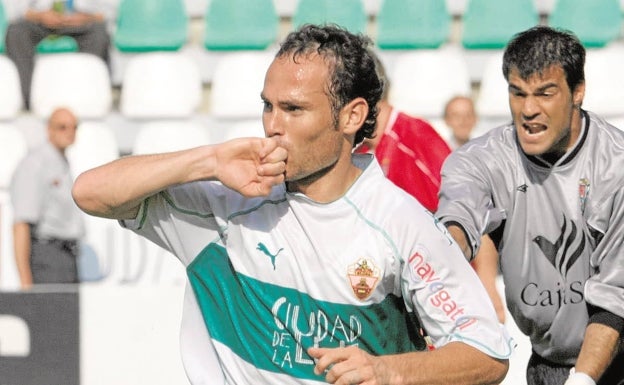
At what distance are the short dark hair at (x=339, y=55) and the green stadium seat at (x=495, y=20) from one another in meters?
6.11

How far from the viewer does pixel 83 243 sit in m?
7.95

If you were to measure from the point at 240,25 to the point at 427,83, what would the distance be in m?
1.62

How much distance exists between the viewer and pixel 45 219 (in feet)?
26.1

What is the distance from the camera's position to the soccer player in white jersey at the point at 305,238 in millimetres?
3102

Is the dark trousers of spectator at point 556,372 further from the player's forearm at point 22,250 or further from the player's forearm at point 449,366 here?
the player's forearm at point 22,250

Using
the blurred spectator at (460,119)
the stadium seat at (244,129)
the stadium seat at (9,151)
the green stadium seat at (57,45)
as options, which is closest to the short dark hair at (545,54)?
the blurred spectator at (460,119)

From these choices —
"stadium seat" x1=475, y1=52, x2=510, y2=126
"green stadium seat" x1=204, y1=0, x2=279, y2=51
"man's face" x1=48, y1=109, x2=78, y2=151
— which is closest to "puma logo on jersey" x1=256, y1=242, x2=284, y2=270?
"man's face" x1=48, y1=109, x2=78, y2=151

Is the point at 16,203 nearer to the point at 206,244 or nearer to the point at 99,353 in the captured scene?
the point at 99,353

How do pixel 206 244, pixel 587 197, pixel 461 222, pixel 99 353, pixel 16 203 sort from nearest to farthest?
pixel 206 244 < pixel 461 222 < pixel 587 197 < pixel 99 353 < pixel 16 203

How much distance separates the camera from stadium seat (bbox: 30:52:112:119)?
9.23m

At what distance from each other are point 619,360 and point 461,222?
836 millimetres

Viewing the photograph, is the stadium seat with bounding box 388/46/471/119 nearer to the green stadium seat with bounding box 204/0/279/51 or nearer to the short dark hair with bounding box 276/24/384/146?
the green stadium seat with bounding box 204/0/279/51

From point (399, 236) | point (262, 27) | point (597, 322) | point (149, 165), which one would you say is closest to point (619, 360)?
point (597, 322)

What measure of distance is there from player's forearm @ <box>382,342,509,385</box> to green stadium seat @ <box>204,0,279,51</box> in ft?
21.7
